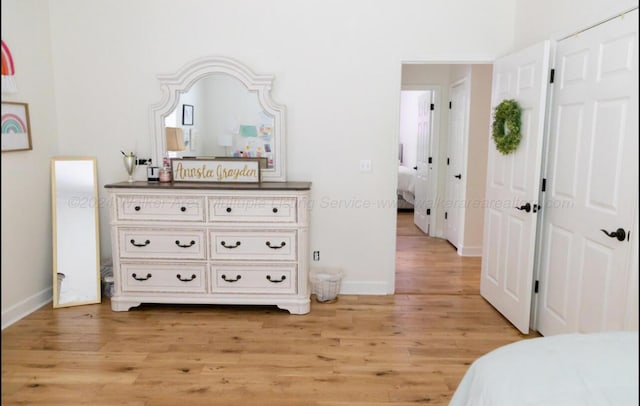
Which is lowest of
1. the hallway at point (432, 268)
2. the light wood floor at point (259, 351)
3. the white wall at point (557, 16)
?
the light wood floor at point (259, 351)

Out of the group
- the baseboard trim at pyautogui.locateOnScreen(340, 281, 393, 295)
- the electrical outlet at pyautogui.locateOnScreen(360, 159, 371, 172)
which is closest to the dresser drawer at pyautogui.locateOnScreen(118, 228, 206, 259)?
the baseboard trim at pyautogui.locateOnScreen(340, 281, 393, 295)

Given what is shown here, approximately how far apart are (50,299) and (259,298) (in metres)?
1.78

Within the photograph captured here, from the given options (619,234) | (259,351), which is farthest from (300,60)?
(619,234)

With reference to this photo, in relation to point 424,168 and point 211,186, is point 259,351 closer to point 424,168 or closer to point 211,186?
point 211,186

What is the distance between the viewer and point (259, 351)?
3000 mm

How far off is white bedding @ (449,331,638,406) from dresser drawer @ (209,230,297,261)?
2091 millimetres

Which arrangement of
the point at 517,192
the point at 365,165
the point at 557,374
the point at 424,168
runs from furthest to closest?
the point at 424,168, the point at 365,165, the point at 517,192, the point at 557,374

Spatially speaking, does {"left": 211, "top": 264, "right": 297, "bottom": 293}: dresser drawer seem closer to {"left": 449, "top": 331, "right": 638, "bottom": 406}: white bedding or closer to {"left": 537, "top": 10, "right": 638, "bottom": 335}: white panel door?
{"left": 537, "top": 10, "right": 638, "bottom": 335}: white panel door

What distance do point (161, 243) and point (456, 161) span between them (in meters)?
3.69

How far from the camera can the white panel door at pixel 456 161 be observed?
5441 millimetres

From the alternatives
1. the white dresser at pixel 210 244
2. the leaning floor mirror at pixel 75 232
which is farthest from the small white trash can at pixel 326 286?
the leaning floor mirror at pixel 75 232

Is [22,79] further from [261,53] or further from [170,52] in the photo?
[261,53]

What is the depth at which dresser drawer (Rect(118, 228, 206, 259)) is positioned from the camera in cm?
359

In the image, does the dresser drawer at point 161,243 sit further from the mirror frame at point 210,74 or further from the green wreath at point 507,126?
the green wreath at point 507,126
